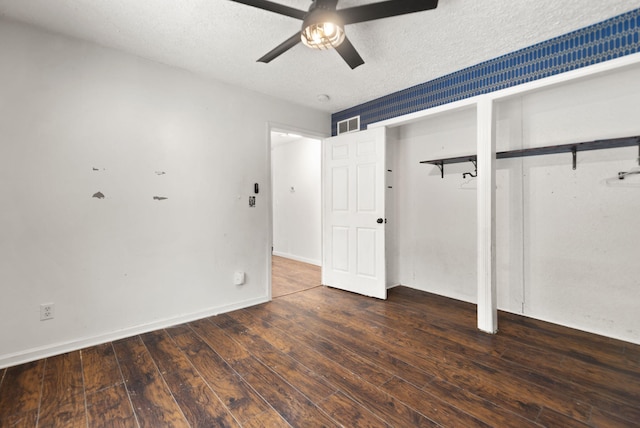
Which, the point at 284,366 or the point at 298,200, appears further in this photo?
the point at 298,200

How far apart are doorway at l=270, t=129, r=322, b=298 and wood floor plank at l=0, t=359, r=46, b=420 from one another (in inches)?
123

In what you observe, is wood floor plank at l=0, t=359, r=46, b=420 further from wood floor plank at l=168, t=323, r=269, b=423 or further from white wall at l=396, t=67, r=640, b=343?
white wall at l=396, t=67, r=640, b=343

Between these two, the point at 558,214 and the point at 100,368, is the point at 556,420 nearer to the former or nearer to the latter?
the point at 558,214

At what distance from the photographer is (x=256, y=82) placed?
318 cm

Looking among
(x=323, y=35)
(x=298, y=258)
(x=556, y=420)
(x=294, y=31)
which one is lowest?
(x=556, y=420)

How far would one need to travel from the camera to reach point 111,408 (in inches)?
66.9

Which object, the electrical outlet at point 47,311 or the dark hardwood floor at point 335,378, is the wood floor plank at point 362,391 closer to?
the dark hardwood floor at point 335,378

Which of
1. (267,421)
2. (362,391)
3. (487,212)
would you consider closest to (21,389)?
(267,421)

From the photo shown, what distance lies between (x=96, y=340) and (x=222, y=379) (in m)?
1.32

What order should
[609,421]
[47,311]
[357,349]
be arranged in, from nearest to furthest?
[609,421]
[47,311]
[357,349]

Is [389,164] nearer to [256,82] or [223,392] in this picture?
[256,82]

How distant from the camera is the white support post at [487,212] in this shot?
2.64 m

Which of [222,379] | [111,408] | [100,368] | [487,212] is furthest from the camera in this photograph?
[487,212]

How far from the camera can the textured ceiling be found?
6.53ft
